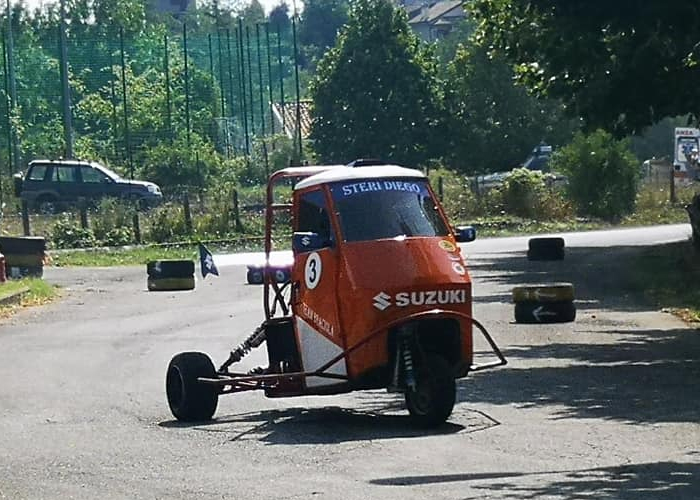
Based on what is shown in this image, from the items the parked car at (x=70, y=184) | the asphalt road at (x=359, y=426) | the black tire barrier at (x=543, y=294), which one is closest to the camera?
the asphalt road at (x=359, y=426)

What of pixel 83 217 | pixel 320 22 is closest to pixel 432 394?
pixel 83 217

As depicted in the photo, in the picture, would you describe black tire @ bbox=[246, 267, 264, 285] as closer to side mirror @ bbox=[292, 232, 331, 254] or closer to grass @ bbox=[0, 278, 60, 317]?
grass @ bbox=[0, 278, 60, 317]

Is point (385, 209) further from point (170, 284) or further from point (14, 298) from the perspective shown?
point (170, 284)

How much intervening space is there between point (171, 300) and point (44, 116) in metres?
40.1

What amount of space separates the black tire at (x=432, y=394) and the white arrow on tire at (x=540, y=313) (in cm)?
927

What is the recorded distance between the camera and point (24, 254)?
32.3 metres

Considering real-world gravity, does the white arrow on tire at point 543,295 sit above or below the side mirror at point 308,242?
below

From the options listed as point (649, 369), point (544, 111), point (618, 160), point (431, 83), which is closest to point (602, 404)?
point (649, 369)

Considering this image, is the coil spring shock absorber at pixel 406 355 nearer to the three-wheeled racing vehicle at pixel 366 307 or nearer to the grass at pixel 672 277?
the three-wheeled racing vehicle at pixel 366 307

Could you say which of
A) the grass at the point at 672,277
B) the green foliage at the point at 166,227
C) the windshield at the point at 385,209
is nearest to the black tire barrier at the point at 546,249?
the grass at the point at 672,277

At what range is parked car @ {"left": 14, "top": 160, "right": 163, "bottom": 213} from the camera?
167ft

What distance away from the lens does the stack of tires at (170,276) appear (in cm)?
2975

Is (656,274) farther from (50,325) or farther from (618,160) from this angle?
(618,160)

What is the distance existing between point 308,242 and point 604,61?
43.7ft
